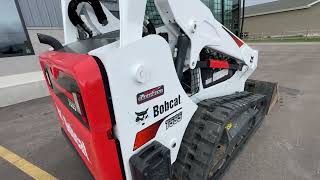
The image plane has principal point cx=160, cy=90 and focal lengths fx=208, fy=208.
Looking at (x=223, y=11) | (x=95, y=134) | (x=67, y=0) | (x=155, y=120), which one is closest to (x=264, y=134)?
(x=223, y=11)

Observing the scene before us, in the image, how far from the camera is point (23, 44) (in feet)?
25.0

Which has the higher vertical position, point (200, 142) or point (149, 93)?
point (149, 93)

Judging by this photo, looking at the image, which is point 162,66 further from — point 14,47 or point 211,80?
point 14,47

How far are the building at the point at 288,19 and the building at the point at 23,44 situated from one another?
3397cm

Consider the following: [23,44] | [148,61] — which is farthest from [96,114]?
[23,44]

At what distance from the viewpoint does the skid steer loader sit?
53.1 inches

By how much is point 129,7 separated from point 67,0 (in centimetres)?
138

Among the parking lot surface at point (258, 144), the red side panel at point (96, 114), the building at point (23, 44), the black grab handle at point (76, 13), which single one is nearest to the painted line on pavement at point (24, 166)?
the parking lot surface at point (258, 144)

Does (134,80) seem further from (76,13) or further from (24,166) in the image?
(24,166)

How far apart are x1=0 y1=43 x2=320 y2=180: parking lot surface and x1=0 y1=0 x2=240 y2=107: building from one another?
41.9 inches

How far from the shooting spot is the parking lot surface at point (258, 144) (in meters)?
2.52

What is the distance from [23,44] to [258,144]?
27.2 feet

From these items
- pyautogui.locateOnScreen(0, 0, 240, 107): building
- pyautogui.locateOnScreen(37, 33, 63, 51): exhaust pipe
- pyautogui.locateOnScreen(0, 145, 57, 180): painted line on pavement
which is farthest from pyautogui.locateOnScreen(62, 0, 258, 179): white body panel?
pyautogui.locateOnScreen(0, 0, 240, 107): building

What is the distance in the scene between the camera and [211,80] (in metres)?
2.59
